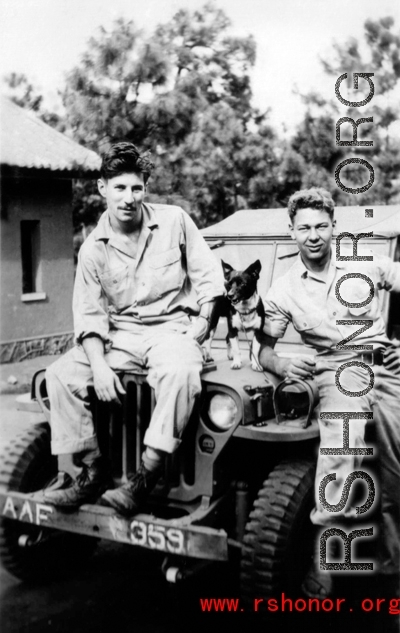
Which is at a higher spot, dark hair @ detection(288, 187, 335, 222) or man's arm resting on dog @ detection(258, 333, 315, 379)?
dark hair @ detection(288, 187, 335, 222)

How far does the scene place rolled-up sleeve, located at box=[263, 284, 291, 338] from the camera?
3.50 metres

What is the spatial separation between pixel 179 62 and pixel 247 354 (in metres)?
3.94

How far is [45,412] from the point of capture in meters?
3.54

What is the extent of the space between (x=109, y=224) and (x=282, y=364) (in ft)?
3.55

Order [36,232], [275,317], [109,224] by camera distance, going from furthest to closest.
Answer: [36,232] < [109,224] < [275,317]

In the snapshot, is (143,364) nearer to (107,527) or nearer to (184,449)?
(184,449)

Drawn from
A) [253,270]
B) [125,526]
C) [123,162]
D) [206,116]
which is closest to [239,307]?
[253,270]

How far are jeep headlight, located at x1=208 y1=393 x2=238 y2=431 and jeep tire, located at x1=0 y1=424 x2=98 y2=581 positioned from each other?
1.01 meters

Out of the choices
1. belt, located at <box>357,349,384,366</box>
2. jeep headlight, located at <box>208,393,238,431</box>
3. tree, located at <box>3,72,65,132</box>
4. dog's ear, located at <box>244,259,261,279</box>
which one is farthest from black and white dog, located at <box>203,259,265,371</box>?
tree, located at <box>3,72,65,132</box>

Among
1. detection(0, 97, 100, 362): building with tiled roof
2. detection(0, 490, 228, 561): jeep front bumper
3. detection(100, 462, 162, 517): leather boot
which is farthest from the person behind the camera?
detection(0, 97, 100, 362): building with tiled roof

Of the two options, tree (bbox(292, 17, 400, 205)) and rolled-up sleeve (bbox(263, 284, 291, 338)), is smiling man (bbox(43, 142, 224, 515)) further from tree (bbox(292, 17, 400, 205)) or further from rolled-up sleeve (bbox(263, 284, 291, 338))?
tree (bbox(292, 17, 400, 205))

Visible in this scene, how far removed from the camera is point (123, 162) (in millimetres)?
3402

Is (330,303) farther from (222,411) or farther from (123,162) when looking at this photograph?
(123,162)

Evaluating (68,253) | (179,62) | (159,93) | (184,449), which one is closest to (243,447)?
(184,449)
